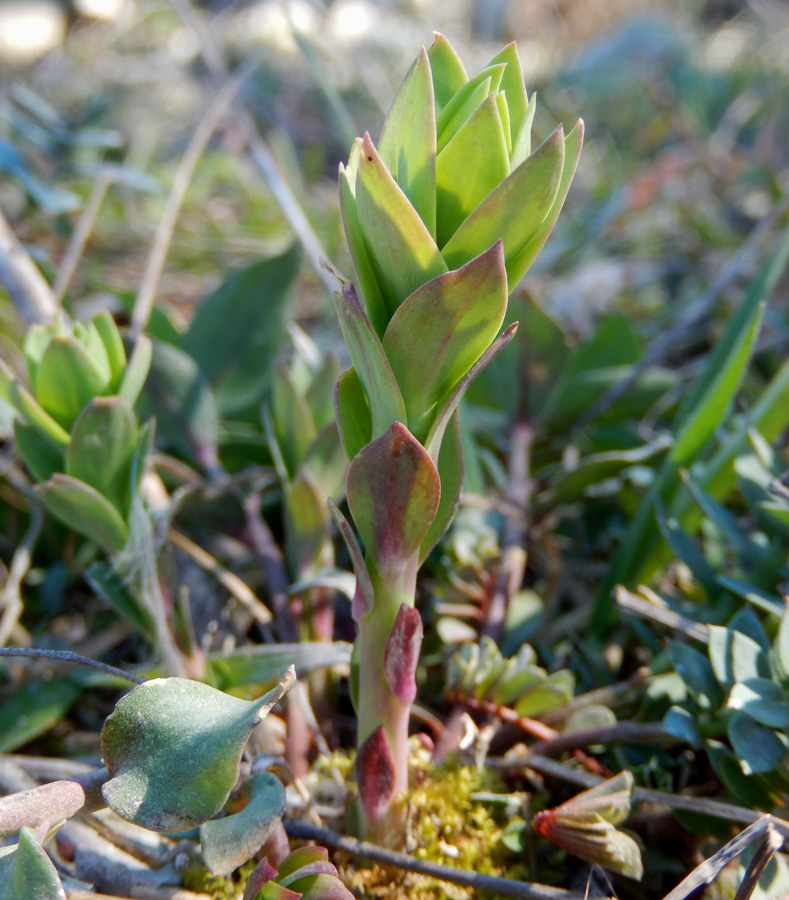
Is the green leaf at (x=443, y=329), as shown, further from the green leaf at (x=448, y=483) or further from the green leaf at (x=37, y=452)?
the green leaf at (x=37, y=452)

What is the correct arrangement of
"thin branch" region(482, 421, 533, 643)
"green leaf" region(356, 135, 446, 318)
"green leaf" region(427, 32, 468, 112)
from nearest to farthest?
"green leaf" region(356, 135, 446, 318) → "green leaf" region(427, 32, 468, 112) → "thin branch" region(482, 421, 533, 643)

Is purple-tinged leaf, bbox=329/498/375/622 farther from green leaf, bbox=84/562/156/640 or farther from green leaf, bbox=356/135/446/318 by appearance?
green leaf, bbox=84/562/156/640

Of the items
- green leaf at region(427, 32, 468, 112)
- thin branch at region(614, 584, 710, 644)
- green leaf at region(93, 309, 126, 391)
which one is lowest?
thin branch at region(614, 584, 710, 644)

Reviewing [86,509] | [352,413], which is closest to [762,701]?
[352,413]

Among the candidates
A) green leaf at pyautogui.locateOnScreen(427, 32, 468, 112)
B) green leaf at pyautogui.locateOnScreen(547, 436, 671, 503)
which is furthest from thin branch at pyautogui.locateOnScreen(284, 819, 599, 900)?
green leaf at pyautogui.locateOnScreen(427, 32, 468, 112)

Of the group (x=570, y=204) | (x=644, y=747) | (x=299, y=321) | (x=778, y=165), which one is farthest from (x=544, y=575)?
(x=778, y=165)

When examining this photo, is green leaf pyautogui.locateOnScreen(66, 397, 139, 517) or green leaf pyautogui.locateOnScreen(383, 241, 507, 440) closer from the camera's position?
green leaf pyautogui.locateOnScreen(383, 241, 507, 440)
